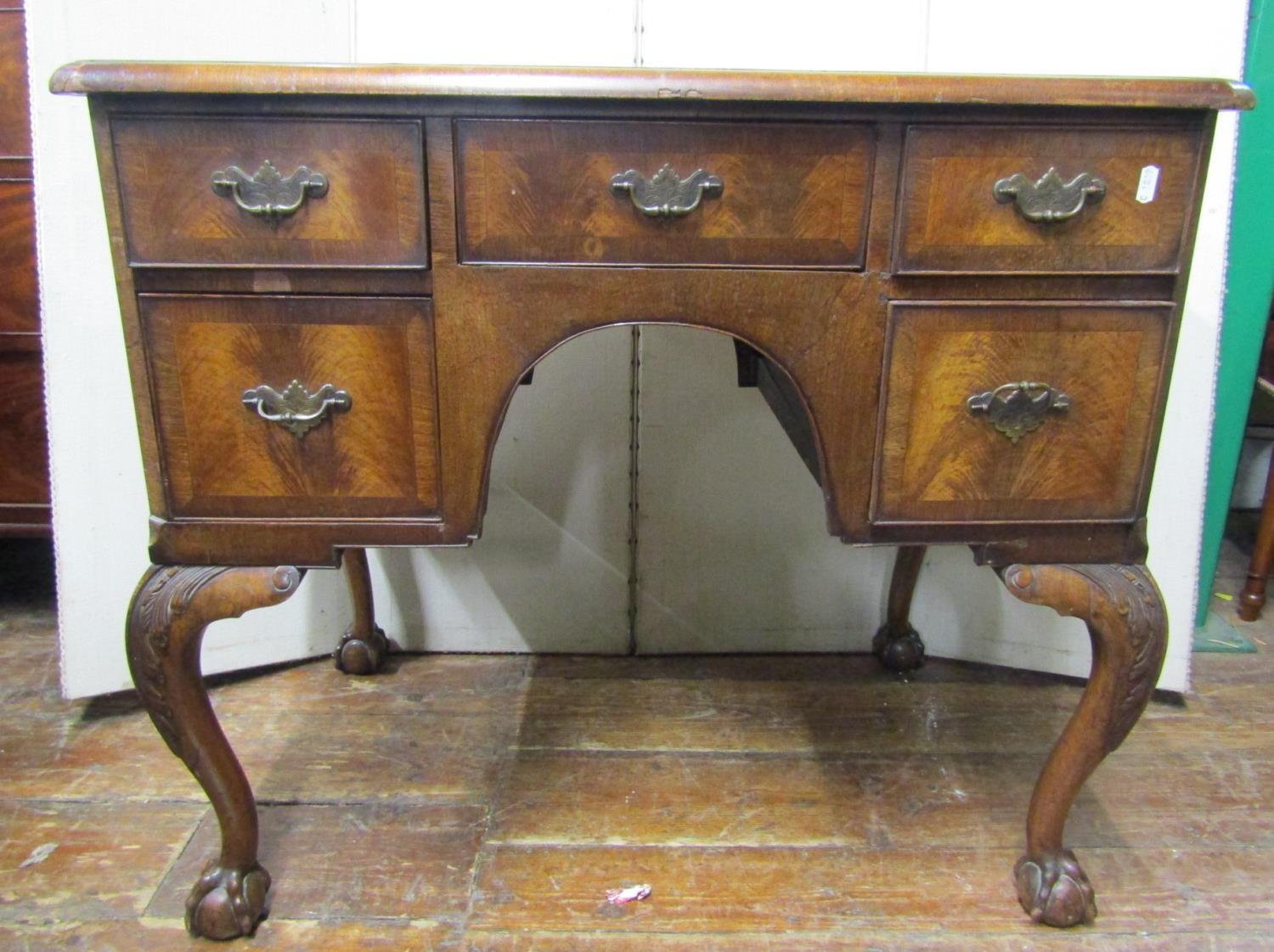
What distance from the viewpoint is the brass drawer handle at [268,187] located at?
0.96 meters

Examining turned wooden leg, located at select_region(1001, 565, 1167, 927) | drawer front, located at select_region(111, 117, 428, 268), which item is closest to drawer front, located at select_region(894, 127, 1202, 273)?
turned wooden leg, located at select_region(1001, 565, 1167, 927)

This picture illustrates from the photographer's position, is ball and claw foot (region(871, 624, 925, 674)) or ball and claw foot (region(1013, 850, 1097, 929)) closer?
ball and claw foot (region(1013, 850, 1097, 929))

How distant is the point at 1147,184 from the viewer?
986 millimetres

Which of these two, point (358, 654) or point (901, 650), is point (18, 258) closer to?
point (358, 654)

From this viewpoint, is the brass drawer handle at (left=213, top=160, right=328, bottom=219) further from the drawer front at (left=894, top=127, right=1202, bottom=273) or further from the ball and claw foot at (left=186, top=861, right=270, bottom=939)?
the ball and claw foot at (left=186, top=861, right=270, bottom=939)

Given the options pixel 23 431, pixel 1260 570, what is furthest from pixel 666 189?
pixel 1260 570

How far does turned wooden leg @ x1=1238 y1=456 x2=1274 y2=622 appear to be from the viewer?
1.97m

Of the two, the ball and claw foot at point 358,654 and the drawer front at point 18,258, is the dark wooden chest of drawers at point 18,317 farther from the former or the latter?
the ball and claw foot at point 358,654

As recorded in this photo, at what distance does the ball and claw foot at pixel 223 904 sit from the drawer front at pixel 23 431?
0.99m

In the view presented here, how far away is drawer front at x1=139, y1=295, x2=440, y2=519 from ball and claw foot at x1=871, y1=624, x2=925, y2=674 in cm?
101

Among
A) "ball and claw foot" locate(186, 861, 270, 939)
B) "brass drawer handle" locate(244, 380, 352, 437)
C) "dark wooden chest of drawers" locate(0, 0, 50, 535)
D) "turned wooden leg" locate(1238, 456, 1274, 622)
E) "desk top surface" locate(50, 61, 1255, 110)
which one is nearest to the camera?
"desk top surface" locate(50, 61, 1255, 110)

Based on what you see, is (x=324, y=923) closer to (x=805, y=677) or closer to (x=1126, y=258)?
(x=805, y=677)

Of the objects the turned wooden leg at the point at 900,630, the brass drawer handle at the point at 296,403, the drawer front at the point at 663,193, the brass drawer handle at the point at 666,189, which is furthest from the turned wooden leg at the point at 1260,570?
the brass drawer handle at the point at 296,403

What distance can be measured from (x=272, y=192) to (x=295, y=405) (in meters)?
0.22
